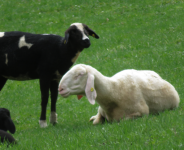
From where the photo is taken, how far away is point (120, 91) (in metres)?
5.64

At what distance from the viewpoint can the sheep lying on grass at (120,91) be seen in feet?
17.6

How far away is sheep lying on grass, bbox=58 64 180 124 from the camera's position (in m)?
5.38

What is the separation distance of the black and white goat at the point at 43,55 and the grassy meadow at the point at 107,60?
103cm

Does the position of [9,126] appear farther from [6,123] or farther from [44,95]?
[44,95]

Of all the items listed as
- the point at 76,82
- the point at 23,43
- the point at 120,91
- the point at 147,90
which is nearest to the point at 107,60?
the point at 23,43

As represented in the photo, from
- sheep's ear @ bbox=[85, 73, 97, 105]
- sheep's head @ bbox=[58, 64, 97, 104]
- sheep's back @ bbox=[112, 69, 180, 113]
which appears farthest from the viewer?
sheep's back @ bbox=[112, 69, 180, 113]

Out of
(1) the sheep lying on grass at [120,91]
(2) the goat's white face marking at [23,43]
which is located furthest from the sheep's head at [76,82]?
(2) the goat's white face marking at [23,43]

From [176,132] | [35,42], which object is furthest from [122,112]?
[35,42]

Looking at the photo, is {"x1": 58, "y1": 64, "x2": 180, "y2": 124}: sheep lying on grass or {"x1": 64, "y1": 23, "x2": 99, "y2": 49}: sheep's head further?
{"x1": 64, "y1": 23, "x2": 99, "y2": 49}: sheep's head

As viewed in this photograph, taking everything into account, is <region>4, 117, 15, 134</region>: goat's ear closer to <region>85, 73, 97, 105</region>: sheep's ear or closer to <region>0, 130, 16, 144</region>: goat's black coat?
<region>0, 130, 16, 144</region>: goat's black coat

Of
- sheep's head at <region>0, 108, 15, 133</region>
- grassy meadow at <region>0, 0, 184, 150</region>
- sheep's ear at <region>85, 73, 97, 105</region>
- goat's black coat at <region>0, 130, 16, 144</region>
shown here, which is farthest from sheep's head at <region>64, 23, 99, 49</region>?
goat's black coat at <region>0, 130, 16, 144</region>

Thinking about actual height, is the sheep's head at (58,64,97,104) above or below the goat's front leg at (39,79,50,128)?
above

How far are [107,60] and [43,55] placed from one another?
19.3 feet

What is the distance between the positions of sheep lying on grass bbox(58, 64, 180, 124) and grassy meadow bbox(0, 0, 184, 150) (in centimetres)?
30
